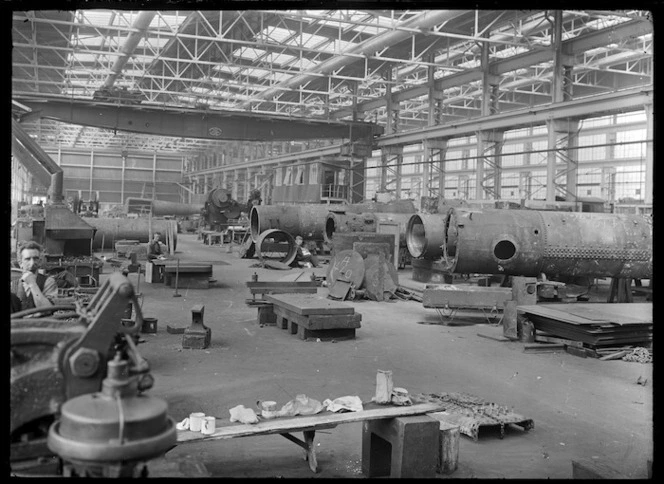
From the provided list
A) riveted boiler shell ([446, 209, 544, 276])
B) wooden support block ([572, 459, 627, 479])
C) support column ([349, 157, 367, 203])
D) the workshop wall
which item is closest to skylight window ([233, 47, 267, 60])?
support column ([349, 157, 367, 203])

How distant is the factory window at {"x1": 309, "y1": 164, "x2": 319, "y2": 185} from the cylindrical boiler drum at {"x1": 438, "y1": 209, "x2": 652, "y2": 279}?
48.3ft

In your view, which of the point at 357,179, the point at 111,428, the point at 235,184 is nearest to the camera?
the point at 111,428

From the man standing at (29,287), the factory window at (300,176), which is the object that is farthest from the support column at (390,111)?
the man standing at (29,287)

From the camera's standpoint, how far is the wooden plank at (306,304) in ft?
26.3

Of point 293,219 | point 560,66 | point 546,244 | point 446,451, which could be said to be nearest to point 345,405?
point 446,451

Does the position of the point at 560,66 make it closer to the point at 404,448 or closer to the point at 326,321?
the point at 326,321

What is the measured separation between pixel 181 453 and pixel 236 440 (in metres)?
0.49

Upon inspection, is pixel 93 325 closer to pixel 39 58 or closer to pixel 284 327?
pixel 284 327

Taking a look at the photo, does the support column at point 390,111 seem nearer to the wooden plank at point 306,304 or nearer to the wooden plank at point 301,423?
the wooden plank at point 306,304

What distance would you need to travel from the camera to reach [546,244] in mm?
10227

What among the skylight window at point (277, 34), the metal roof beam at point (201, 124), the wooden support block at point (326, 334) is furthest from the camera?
the skylight window at point (277, 34)

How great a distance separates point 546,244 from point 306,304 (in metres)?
4.45

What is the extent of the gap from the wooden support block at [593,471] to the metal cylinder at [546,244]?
20.4ft

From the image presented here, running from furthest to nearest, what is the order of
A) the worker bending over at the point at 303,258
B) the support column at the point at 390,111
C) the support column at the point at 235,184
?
the support column at the point at 235,184, the support column at the point at 390,111, the worker bending over at the point at 303,258
